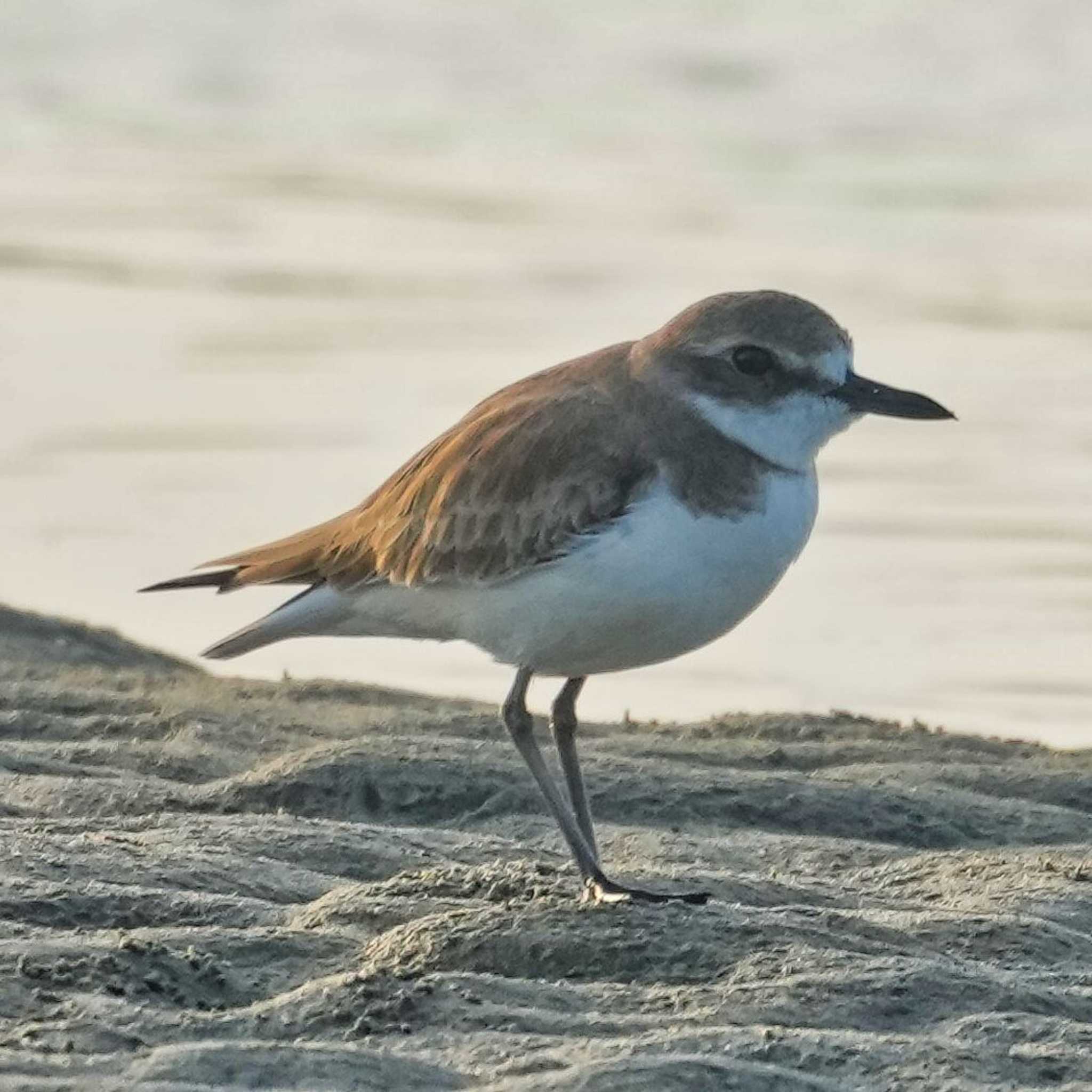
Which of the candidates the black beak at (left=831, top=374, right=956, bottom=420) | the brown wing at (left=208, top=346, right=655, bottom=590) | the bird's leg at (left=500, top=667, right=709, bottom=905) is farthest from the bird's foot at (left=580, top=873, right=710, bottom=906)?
the black beak at (left=831, top=374, right=956, bottom=420)

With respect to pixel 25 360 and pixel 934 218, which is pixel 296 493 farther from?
pixel 934 218

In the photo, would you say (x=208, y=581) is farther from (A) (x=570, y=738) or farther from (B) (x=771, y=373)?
(B) (x=771, y=373)

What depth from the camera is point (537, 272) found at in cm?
1260

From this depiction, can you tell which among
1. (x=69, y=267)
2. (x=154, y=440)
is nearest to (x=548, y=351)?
(x=154, y=440)

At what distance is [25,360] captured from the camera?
11461mm

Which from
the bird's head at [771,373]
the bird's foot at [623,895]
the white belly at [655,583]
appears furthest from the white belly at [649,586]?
the bird's foot at [623,895]

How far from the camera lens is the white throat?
16.5ft

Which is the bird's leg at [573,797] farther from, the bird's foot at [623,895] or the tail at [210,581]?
the tail at [210,581]

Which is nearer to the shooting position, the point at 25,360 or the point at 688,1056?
the point at 688,1056

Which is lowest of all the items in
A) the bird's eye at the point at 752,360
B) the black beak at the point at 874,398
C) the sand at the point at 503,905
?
the sand at the point at 503,905

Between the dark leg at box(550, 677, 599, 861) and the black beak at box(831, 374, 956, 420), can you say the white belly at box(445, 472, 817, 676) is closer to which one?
the black beak at box(831, 374, 956, 420)

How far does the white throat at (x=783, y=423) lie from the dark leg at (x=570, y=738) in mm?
635

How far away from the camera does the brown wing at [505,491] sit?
4977mm

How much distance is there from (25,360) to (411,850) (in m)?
6.42
